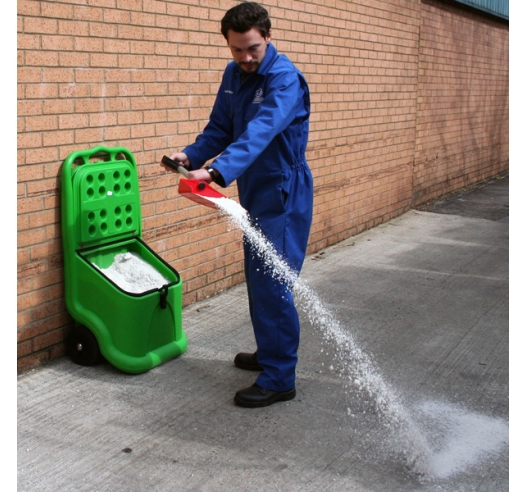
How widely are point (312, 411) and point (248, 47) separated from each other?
1867mm

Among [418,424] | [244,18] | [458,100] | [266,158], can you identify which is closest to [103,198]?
[266,158]

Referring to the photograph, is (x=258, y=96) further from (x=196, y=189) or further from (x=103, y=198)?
(x=103, y=198)

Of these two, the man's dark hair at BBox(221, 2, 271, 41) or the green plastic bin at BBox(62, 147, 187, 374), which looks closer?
the man's dark hair at BBox(221, 2, 271, 41)

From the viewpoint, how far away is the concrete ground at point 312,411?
3170 millimetres

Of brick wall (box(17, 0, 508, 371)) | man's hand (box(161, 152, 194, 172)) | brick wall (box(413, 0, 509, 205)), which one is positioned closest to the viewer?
man's hand (box(161, 152, 194, 172))

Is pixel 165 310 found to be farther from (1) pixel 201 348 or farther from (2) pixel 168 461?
(2) pixel 168 461

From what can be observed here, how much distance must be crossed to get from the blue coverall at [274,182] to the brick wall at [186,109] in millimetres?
854

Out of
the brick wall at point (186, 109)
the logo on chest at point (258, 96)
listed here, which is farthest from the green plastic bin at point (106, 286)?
the logo on chest at point (258, 96)

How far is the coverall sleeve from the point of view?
129 inches

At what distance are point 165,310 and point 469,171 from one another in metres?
8.80

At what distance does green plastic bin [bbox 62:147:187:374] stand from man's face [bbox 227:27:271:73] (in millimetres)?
1193

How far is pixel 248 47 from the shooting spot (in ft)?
11.3

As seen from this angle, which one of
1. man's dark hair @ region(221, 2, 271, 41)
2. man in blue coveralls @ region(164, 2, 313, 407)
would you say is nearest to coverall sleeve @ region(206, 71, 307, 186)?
man in blue coveralls @ region(164, 2, 313, 407)

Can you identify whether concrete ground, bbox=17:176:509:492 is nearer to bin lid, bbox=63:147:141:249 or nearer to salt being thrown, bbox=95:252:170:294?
salt being thrown, bbox=95:252:170:294
